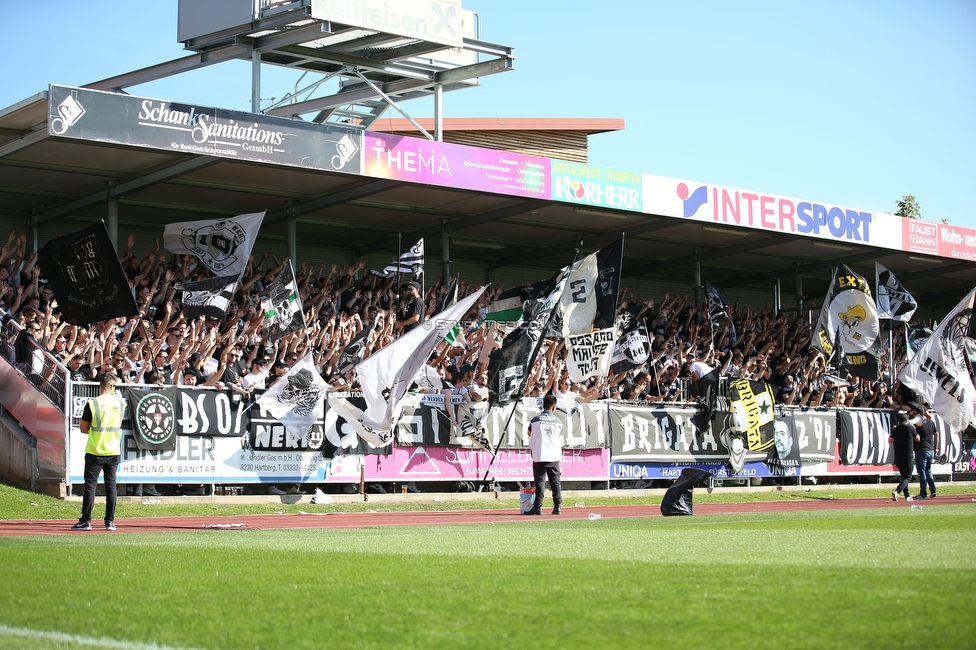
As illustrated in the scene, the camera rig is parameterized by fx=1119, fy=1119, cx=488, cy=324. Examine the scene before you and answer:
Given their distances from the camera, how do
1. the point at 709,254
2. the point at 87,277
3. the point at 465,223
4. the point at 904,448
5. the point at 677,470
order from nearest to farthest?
1. the point at 87,277
2. the point at 904,448
3. the point at 677,470
4. the point at 465,223
5. the point at 709,254

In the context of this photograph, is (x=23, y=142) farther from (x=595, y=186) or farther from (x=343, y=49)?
(x=595, y=186)

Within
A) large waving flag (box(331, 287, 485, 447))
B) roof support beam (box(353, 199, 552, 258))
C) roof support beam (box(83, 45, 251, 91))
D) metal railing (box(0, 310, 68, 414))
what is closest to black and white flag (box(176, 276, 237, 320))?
metal railing (box(0, 310, 68, 414))

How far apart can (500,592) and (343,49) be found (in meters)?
18.5

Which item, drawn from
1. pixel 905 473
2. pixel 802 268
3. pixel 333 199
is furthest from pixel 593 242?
pixel 905 473

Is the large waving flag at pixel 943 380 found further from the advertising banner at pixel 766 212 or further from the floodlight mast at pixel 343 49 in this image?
the floodlight mast at pixel 343 49

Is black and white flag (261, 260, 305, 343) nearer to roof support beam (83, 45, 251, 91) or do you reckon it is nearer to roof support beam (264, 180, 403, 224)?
roof support beam (264, 180, 403, 224)

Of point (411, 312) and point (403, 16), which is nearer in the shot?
point (403, 16)

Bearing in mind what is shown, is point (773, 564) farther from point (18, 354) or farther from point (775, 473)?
point (775, 473)

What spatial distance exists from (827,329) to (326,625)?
24.4 metres

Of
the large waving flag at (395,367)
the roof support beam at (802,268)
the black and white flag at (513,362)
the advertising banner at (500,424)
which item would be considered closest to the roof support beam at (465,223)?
the black and white flag at (513,362)

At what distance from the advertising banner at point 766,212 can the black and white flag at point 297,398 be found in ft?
34.0

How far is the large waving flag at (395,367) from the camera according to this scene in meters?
19.4

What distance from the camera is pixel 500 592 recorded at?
667 cm

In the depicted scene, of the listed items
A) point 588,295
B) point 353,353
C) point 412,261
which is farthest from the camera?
point 412,261
